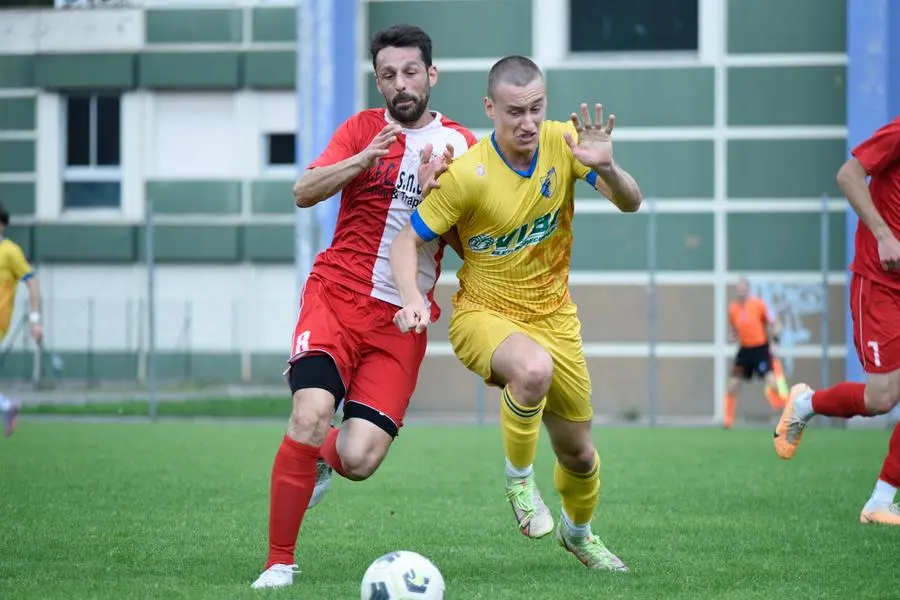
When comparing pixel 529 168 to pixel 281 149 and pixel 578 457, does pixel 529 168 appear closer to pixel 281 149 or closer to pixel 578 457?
pixel 578 457

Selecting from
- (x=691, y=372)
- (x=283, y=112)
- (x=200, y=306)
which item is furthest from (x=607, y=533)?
(x=283, y=112)

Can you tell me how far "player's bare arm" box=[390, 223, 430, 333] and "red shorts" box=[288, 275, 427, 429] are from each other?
0.30 meters

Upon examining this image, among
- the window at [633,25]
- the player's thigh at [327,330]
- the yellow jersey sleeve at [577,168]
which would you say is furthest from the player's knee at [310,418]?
the window at [633,25]

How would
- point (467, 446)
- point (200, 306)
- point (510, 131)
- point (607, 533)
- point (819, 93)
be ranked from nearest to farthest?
point (510, 131) < point (607, 533) < point (467, 446) < point (819, 93) < point (200, 306)

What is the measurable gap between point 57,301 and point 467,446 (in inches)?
519

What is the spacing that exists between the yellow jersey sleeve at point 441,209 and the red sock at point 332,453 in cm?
100

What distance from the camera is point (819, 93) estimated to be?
21125 mm

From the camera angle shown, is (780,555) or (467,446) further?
(467,446)

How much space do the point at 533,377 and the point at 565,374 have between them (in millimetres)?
354

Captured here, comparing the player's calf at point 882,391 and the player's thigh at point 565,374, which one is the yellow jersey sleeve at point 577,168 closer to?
the player's thigh at point 565,374

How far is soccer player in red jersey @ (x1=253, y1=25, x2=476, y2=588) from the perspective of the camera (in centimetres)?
616

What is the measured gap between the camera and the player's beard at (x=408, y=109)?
6.51 meters

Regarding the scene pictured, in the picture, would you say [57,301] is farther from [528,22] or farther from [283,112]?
[528,22]

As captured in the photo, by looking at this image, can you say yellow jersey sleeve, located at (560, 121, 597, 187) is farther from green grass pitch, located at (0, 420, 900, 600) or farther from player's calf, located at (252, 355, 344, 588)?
green grass pitch, located at (0, 420, 900, 600)
